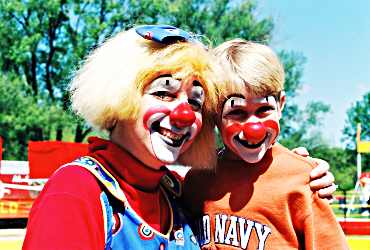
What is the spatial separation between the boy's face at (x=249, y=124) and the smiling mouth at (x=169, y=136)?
28 centimetres

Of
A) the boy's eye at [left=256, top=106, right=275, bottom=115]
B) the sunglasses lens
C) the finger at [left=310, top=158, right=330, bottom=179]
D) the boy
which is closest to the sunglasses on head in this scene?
the sunglasses lens

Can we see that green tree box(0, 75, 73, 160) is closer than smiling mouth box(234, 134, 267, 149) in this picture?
No

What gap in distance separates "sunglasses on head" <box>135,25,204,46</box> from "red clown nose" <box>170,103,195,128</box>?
0.21 meters

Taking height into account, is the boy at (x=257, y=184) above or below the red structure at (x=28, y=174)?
above

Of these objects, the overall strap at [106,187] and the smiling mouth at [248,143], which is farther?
the smiling mouth at [248,143]

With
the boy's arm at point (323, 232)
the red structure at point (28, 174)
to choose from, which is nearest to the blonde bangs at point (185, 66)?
the boy's arm at point (323, 232)

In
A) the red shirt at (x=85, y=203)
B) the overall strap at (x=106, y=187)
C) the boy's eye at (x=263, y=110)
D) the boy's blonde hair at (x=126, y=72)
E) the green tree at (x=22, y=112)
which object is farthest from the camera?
the green tree at (x=22, y=112)

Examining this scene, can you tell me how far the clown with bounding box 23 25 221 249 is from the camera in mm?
1664

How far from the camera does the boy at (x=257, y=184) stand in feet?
6.65

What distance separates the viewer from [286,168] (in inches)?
82.7

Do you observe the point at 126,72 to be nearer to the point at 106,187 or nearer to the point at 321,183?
the point at 106,187

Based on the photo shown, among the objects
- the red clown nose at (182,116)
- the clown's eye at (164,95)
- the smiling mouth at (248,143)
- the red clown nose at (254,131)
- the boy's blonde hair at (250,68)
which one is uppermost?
the boy's blonde hair at (250,68)

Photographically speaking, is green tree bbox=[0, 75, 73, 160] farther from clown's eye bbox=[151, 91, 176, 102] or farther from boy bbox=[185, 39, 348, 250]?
clown's eye bbox=[151, 91, 176, 102]

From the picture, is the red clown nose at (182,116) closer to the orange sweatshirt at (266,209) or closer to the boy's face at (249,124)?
the boy's face at (249,124)
